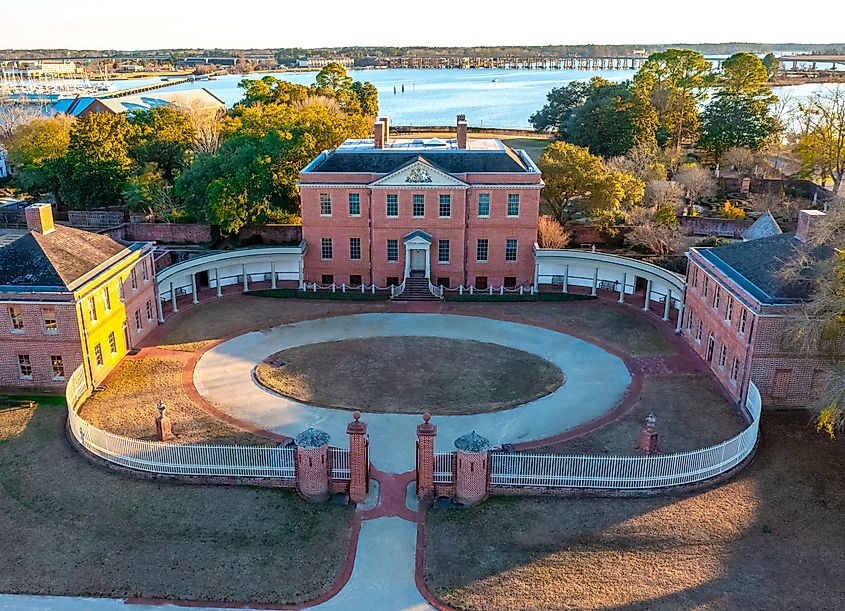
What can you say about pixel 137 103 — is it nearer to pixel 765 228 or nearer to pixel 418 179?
pixel 418 179

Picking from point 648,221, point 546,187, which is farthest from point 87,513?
point 648,221

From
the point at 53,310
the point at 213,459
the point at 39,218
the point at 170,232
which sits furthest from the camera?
the point at 170,232

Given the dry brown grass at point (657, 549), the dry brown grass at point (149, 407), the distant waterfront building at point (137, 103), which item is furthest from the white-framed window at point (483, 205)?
the distant waterfront building at point (137, 103)

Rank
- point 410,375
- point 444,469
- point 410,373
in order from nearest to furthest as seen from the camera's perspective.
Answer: point 444,469, point 410,375, point 410,373

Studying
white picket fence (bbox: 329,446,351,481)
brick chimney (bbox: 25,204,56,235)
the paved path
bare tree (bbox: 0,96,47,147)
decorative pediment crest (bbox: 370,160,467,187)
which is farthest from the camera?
bare tree (bbox: 0,96,47,147)

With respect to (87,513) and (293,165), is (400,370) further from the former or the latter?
(293,165)

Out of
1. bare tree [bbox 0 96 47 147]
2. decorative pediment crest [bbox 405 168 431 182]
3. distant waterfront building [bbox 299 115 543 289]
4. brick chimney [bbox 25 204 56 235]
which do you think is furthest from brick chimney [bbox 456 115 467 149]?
bare tree [bbox 0 96 47 147]

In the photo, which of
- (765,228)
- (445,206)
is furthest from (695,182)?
(445,206)

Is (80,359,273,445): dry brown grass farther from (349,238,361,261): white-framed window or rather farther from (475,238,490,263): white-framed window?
(475,238,490,263): white-framed window
